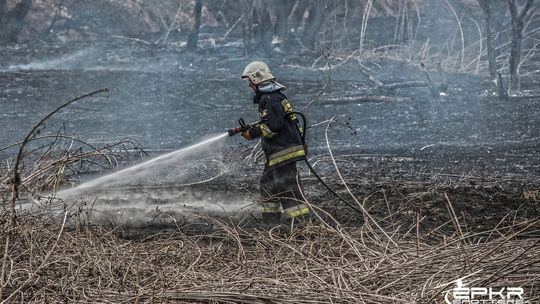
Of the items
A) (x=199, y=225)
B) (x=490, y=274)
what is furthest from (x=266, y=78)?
(x=490, y=274)

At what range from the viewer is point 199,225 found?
7324mm

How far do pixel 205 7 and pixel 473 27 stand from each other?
5827 millimetres

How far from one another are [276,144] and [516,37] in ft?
24.2

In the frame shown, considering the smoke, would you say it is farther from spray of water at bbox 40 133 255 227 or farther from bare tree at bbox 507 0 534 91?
bare tree at bbox 507 0 534 91

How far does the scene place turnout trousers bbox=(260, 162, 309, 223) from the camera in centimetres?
710

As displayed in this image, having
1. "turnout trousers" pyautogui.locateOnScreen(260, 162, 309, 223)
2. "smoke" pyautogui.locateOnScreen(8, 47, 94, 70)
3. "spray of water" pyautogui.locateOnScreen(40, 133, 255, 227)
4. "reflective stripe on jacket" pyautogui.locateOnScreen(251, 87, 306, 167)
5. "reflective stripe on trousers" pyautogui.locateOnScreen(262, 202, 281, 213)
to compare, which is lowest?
"smoke" pyautogui.locateOnScreen(8, 47, 94, 70)

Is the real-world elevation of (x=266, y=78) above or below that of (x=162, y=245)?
above

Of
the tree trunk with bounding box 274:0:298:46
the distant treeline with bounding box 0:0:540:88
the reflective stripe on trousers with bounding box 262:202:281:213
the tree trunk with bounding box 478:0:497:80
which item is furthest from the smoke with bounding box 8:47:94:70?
the reflective stripe on trousers with bounding box 262:202:281:213

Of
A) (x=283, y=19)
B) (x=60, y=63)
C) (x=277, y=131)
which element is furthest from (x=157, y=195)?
(x=283, y=19)

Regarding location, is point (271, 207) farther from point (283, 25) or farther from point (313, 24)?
point (313, 24)

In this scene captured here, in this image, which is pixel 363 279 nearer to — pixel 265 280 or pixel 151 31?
pixel 265 280

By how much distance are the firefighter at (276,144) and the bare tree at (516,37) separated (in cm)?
677

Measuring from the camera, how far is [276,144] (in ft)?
23.6

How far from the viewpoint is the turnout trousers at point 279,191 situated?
7098mm
